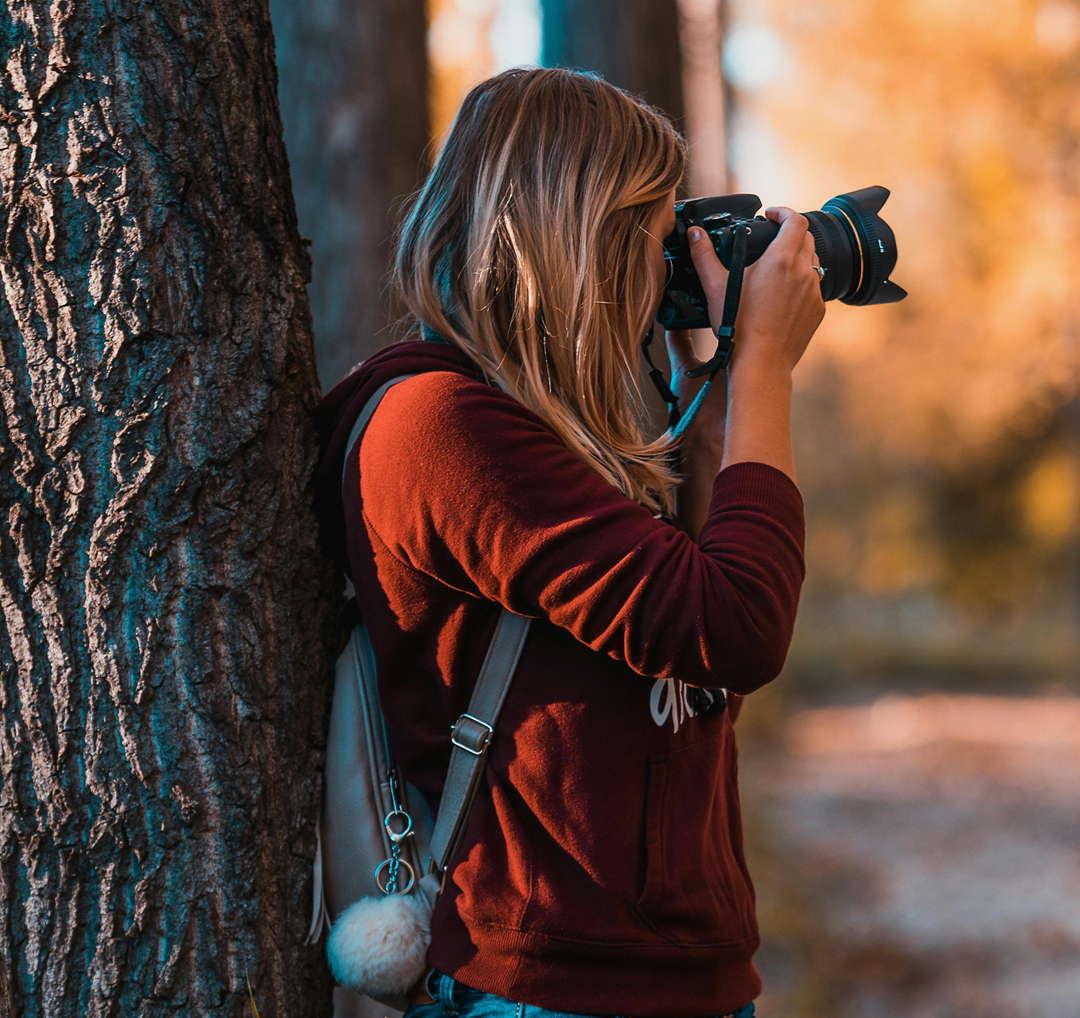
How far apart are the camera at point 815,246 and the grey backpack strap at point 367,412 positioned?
443 mm

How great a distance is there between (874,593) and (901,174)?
8.83 meters

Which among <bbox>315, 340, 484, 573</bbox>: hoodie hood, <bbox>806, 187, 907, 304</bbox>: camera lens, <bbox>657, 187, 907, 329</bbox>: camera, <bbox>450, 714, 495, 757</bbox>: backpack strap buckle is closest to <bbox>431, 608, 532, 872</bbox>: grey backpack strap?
<bbox>450, 714, 495, 757</bbox>: backpack strap buckle

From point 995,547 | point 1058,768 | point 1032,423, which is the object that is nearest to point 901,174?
point 1032,423

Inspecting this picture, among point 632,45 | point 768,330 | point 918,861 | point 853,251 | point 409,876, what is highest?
point 632,45

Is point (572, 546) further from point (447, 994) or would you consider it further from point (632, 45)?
point (632, 45)

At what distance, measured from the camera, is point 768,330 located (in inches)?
54.7

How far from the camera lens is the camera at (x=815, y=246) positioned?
1479 millimetres

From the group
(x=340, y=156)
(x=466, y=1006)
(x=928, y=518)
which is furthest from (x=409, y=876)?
(x=928, y=518)

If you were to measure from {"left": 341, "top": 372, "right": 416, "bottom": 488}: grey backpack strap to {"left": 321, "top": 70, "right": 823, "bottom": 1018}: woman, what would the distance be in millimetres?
15

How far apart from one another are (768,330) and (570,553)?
0.44 meters

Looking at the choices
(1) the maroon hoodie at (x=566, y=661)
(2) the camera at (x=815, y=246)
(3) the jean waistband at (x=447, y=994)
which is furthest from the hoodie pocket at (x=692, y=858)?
(2) the camera at (x=815, y=246)

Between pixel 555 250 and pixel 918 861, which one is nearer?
pixel 555 250

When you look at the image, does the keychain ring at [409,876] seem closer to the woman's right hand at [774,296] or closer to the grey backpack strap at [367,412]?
the grey backpack strap at [367,412]

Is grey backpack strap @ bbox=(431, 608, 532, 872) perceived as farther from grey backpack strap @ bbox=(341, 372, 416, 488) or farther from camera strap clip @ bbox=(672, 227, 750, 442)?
camera strap clip @ bbox=(672, 227, 750, 442)
